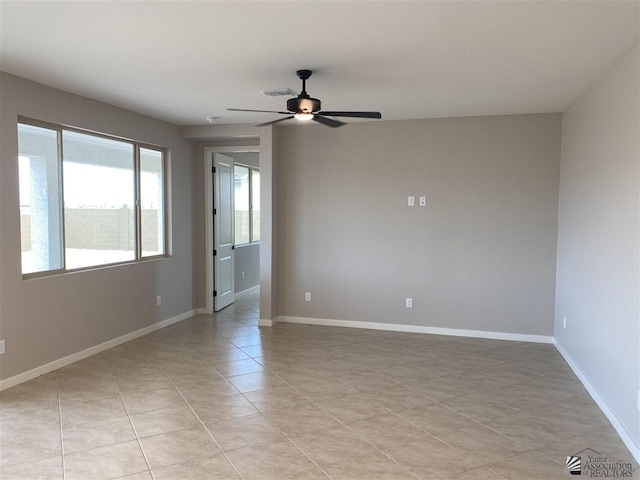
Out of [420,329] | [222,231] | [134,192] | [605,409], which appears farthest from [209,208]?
[605,409]

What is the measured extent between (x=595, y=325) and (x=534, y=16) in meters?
2.44

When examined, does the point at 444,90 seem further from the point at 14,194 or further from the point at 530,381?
the point at 14,194

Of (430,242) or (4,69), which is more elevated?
(4,69)

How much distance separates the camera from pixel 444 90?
4195 millimetres

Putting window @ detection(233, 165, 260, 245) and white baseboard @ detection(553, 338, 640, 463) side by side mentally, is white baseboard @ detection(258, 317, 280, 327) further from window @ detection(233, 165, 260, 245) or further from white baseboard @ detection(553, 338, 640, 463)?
white baseboard @ detection(553, 338, 640, 463)

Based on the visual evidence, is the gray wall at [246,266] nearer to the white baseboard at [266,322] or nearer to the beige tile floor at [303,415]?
the white baseboard at [266,322]

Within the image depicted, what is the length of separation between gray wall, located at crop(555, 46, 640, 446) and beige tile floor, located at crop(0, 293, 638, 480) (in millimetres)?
336

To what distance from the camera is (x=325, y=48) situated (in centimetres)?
308

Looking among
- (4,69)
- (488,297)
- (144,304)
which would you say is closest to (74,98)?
(4,69)

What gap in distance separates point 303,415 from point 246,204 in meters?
5.53

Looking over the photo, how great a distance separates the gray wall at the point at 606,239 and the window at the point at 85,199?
465 centimetres

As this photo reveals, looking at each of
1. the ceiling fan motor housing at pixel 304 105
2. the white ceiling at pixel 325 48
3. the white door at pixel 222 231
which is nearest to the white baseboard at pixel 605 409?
the white ceiling at pixel 325 48

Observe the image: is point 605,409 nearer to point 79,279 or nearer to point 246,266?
point 79,279

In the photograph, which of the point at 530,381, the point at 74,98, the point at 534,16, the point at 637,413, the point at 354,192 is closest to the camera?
the point at 534,16
